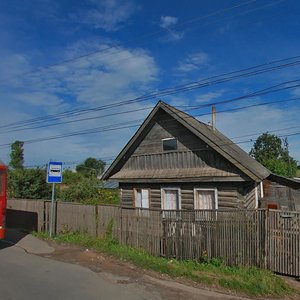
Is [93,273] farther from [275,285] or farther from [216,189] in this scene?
[216,189]

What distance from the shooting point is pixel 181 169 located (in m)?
18.6

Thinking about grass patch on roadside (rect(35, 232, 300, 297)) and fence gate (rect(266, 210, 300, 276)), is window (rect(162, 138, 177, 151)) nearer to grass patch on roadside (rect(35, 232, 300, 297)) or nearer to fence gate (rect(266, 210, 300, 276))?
grass patch on roadside (rect(35, 232, 300, 297))

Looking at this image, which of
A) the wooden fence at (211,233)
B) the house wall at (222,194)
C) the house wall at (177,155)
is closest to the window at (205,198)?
the house wall at (222,194)

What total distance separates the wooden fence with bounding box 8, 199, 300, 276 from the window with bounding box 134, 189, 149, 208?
4.79 metres

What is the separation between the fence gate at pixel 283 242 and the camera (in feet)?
32.4

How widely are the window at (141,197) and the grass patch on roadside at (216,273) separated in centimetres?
664

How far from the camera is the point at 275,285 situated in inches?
347

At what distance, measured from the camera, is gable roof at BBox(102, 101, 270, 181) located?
1607 centimetres

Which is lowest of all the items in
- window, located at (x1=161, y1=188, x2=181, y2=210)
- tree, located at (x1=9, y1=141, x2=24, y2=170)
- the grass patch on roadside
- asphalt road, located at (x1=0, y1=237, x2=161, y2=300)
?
the grass patch on roadside

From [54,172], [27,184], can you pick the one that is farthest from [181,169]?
[27,184]

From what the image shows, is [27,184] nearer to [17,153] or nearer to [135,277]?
[135,277]

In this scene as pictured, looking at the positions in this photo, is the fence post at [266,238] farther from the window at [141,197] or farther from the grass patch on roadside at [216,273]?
the window at [141,197]

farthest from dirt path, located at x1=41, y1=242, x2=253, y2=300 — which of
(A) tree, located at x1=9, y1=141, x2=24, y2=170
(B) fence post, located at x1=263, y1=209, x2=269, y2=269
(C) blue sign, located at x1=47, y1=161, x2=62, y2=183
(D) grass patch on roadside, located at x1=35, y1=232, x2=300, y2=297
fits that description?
(A) tree, located at x1=9, y1=141, x2=24, y2=170

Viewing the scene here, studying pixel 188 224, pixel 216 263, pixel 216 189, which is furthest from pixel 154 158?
pixel 216 263
